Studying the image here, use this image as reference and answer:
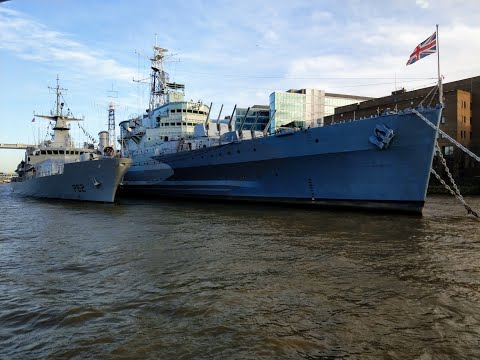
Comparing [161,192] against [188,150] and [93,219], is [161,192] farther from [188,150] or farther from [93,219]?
[93,219]

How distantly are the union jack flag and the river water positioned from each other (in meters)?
7.18

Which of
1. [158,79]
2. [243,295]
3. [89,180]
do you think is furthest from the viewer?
[158,79]

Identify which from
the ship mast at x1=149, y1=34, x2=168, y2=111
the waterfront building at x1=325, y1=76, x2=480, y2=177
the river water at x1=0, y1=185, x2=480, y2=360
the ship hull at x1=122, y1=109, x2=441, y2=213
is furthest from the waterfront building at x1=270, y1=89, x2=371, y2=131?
the river water at x1=0, y1=185, x2=480, y2=360

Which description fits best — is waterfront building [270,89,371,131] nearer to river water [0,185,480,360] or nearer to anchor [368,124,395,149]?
anchor [368,124,395,149]

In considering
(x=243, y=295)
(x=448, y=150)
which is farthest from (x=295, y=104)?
(x=243, y=295)

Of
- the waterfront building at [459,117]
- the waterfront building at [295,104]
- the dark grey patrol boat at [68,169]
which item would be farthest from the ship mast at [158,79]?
the waterfront building at [295,104]

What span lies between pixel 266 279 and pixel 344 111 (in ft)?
179

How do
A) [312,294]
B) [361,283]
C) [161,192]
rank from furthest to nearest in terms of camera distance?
[161,192] < [361,283] < [312,294]

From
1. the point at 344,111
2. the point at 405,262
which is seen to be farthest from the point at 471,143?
the point at 405,262

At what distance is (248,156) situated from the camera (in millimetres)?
17922

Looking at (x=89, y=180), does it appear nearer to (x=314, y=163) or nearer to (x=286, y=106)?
(x=314, y=163)

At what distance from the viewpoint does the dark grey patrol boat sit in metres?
20.5

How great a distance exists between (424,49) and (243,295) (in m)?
13.0

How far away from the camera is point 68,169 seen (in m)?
22.2
